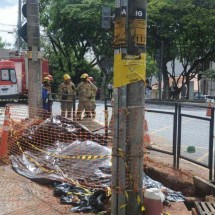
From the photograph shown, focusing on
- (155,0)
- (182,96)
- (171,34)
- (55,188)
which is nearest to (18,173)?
(55,188)

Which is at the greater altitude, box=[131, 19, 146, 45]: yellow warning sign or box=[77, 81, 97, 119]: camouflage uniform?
box=[131, 19, 146, 45]: yellow warning sign

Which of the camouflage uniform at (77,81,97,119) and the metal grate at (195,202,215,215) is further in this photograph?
the camouflage uniform at (77,81,97,119)

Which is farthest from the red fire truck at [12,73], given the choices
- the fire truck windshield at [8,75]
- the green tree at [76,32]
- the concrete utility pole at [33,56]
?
the concrete utility pole at [33,56]

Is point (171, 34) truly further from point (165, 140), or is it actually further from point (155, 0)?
point (165, 140)

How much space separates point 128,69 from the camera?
13.3 feet

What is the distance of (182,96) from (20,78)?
58.5 ft

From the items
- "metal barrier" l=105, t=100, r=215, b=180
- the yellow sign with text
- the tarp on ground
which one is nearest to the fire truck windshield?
the tarp on ground

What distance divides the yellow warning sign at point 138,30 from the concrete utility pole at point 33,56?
16.4 feet

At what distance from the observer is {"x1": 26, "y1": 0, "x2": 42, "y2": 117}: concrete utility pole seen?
8586mm

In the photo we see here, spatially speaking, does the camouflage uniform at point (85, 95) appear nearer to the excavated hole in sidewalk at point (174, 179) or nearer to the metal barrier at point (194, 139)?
the excavated hole in sidewalk at point (174, 179)

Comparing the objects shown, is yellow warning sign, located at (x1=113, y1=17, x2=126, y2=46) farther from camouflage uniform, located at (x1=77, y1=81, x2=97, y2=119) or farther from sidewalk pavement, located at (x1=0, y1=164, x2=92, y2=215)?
camouflage uniform, located at (x1=77, y1=81, x2=97, y2=119)

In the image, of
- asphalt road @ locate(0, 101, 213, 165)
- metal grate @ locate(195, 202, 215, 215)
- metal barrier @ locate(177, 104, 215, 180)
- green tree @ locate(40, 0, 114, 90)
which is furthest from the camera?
green tree @ locate(40, 0, 114, 90)

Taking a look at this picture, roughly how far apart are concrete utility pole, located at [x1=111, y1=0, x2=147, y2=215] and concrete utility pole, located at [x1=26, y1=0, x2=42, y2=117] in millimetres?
4784

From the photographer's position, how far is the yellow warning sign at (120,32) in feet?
13.1
